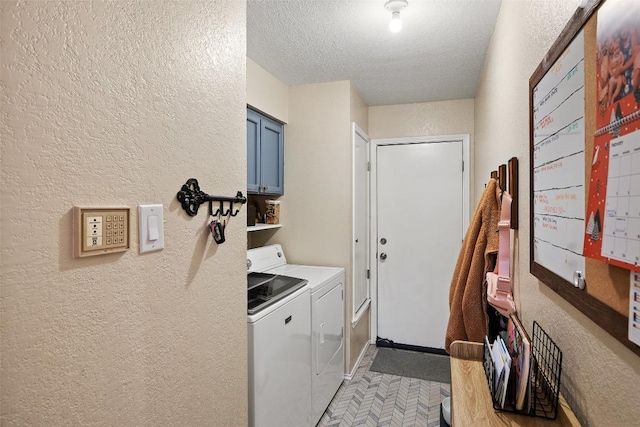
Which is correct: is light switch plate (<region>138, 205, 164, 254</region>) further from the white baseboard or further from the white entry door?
the white entry door

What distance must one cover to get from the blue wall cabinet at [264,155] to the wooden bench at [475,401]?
1623mm

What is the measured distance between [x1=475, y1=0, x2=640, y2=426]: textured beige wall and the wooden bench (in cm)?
7

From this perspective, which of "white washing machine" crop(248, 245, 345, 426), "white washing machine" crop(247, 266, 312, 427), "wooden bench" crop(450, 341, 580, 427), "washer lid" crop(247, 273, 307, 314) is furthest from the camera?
"white washing machine" crop(248, 245, 345, 426)

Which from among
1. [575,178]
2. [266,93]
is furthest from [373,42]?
[575,178]

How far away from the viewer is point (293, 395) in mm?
1871

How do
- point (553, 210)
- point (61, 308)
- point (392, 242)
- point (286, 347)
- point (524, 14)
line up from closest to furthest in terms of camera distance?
point (61, 308), point (553, 210), point (524, 14), point (286, 347), point (392, 242)

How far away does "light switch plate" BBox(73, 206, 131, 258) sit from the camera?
75 centimetres

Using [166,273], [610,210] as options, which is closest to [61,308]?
[166,273]

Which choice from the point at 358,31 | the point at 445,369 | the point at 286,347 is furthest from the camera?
the point at 445,369

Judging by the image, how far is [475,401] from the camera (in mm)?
1083

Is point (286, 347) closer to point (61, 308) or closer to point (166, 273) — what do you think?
point (166, 273)

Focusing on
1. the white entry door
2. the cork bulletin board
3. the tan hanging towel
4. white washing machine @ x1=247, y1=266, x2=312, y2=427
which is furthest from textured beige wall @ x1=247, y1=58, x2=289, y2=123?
the cork bulletin board

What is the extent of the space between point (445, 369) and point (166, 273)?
2738mm

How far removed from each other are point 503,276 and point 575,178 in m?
0.79
